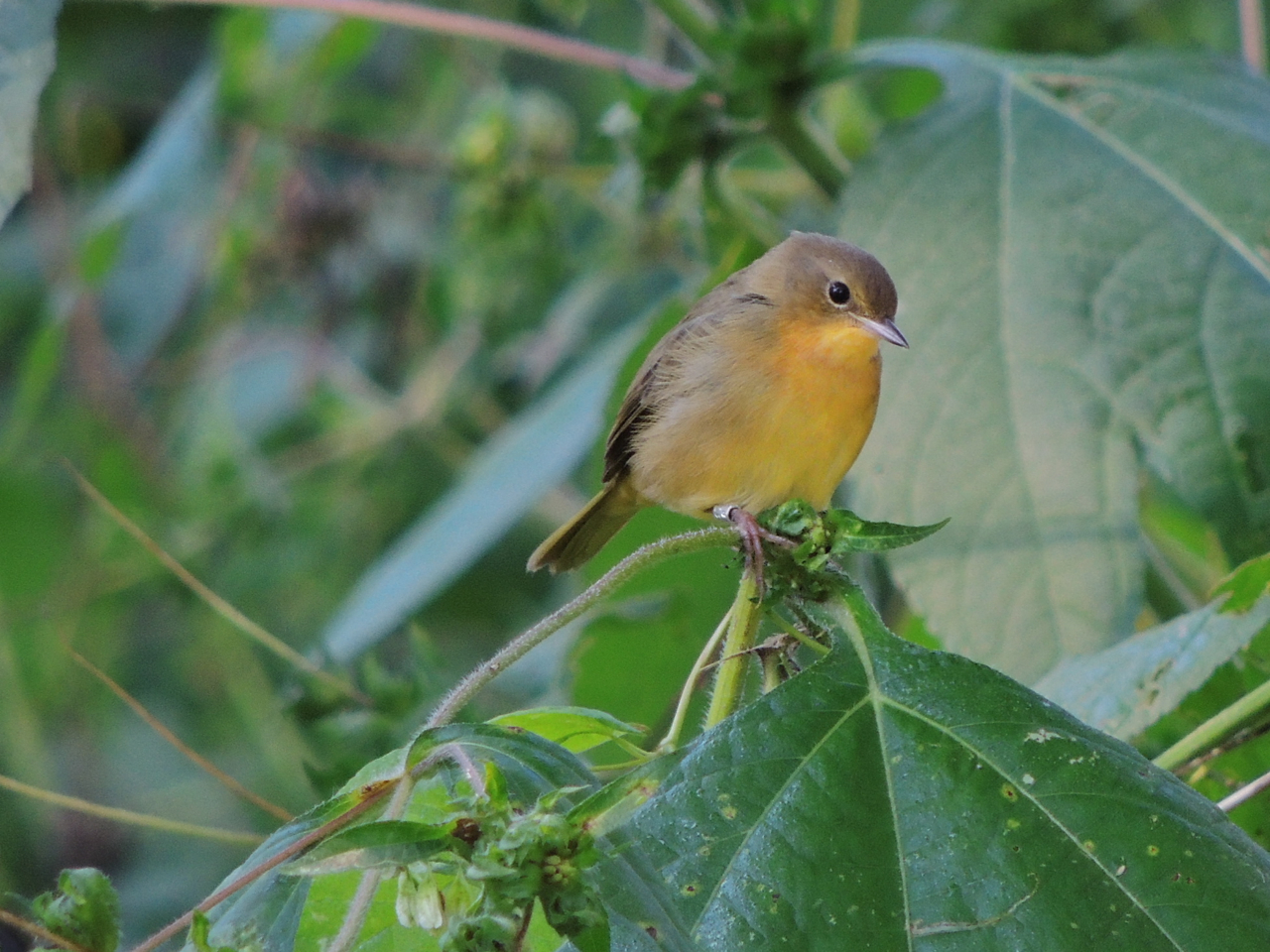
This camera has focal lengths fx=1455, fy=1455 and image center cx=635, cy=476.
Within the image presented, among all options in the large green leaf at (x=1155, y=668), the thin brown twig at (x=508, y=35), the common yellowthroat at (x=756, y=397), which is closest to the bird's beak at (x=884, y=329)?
the common yellowthroat at (x=756, y=397)

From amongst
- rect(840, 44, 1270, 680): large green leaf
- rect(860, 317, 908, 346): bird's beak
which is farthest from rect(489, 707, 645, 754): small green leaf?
rect(860, 317, 908, 346): bird's beak

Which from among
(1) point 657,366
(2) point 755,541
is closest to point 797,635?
(2) point 755,541

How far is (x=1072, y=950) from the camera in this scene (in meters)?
1.46

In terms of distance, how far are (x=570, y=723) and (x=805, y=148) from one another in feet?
6.70

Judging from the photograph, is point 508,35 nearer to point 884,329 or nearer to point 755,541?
point 884,329

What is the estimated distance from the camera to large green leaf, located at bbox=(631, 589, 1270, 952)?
1482 millimetres

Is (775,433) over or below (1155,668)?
over

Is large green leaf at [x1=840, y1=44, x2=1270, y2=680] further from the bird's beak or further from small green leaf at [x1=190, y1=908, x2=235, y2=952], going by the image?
small green leaf at [x1=190, y1=908, x2=235, y2=952]

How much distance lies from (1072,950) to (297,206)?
14.4 ft

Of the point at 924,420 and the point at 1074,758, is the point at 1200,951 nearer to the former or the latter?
the point at 1074,758

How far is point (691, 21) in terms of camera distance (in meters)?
3.30

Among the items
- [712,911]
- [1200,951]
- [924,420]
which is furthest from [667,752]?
[924,420]

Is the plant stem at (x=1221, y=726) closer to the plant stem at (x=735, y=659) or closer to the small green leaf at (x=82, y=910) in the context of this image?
the plant stem at (x=735, y=659)

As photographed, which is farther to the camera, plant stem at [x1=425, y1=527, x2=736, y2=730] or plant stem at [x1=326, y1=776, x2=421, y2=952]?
plant stem at [x1=425, y1=527, x2=736, y2=730]
